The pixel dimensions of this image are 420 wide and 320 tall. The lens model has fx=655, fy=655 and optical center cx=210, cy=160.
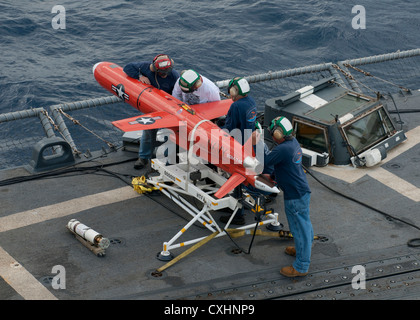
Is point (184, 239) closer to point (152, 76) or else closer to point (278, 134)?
point (278, 134)

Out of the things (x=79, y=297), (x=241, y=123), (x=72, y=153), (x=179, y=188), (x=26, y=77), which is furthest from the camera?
(x=26, y=77)

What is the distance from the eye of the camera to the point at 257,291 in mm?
9008

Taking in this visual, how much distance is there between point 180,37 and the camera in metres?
27.3

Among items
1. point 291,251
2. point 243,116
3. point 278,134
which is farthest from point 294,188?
point 243,116

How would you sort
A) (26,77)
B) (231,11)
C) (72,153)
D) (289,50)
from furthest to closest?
(231,11) < (289,50) < (26,77) < (72,153)

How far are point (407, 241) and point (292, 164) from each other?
2468mm

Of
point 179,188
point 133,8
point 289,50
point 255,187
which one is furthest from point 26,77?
point 255,187

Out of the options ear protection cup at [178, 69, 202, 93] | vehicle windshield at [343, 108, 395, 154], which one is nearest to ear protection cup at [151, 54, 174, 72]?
ear protection cup at [178, 69, 202, 93]

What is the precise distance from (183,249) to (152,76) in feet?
12.4

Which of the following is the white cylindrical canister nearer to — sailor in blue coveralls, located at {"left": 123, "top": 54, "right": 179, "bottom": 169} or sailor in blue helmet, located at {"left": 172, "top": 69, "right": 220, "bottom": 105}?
sailor in blue coveralls, located at {"left": 123, "top": 54, "right": 179, "bottom": 169}

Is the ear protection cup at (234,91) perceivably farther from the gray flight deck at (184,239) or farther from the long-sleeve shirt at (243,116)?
the gray flight deck at (184,239)

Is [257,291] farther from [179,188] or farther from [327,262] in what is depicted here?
[179,188]

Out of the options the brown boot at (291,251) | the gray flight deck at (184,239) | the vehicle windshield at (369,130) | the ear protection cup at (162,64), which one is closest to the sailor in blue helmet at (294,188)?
the gray flight deck at (184,239)

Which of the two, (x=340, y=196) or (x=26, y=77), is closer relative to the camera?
(x=340, y=196)
